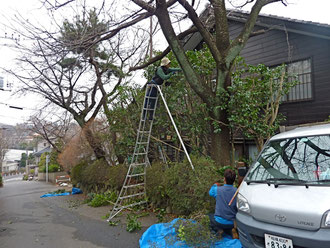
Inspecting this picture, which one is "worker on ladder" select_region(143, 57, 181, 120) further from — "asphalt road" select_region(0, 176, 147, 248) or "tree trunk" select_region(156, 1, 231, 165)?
"asphalt road" select_region(0, 176, 147, 248)

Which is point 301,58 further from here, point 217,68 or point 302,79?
point 217,68

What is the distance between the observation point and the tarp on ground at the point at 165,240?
381 cm

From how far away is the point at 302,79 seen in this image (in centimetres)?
857

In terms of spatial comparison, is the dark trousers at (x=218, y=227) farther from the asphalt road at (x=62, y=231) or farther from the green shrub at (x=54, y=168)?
the green shrub at (x=54, y=168)

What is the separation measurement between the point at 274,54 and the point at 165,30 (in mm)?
5783

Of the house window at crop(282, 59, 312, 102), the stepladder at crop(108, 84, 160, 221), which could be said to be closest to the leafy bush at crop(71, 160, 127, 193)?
the stepladder at crop(108, 84, 160, 221)

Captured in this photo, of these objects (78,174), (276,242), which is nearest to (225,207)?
(276,242)

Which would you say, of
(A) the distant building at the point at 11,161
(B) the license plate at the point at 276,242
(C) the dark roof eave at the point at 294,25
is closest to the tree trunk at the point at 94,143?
(C) the dark roof eave at the point at 294,25

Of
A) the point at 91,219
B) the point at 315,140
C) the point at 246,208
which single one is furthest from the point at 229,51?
the point at 91,219

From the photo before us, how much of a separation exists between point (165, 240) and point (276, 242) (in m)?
2.26

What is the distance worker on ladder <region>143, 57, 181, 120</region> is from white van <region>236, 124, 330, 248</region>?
141 inches

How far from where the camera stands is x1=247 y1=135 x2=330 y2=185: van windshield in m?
2.92

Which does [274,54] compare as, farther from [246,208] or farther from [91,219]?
[91,219]

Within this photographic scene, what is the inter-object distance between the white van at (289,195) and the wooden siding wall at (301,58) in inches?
222
